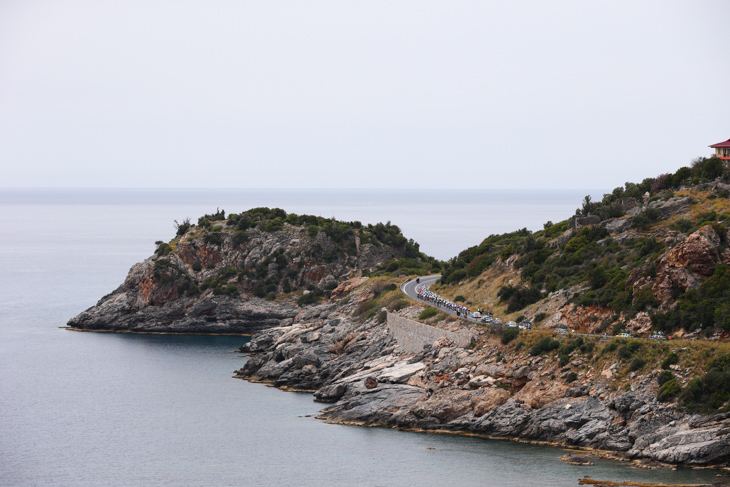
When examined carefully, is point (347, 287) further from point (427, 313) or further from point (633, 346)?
point (633, 346)

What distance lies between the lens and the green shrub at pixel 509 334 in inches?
2766

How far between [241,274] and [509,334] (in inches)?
2749

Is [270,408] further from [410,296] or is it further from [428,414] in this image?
[410,296]

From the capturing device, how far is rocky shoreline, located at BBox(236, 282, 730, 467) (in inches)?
2133

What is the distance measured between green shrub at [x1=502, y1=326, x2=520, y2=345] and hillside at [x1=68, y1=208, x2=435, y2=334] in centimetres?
5200

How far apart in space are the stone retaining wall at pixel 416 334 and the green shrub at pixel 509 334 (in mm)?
4017

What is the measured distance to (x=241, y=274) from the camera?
132 m

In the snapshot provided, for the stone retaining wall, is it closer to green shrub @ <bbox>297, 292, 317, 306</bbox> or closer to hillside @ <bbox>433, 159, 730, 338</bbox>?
hillside @ <bbox>433, 159, 730, 338</bbox>

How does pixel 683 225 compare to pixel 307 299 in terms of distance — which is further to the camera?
pixel 307 299

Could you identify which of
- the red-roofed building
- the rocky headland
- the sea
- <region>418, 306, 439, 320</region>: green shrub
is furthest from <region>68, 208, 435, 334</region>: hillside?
the red-roofed building

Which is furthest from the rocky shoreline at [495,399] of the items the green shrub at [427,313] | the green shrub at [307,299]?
the green shrub at [307,299]

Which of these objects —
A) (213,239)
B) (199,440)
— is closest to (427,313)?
(199,440)

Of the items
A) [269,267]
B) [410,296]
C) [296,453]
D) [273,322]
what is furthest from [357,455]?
[269,267]

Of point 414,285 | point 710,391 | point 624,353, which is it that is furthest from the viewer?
point 414,285
